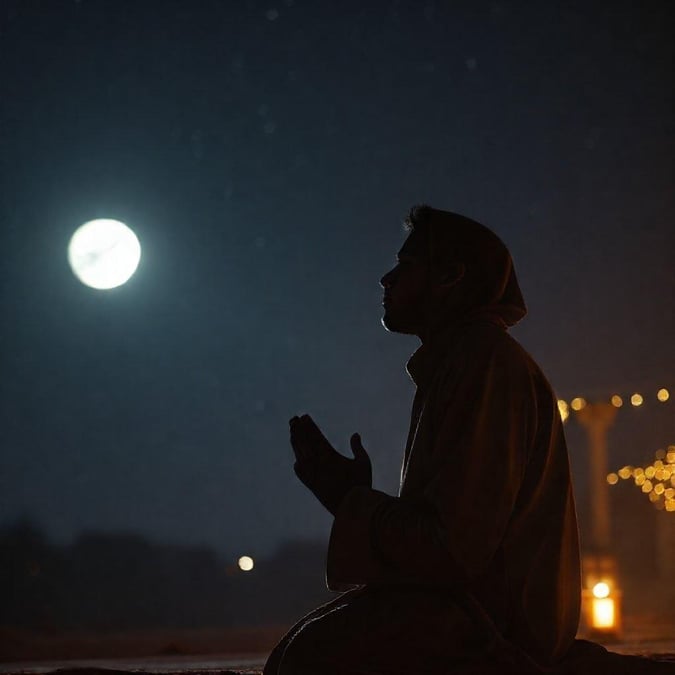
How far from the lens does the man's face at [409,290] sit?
2.46 meters

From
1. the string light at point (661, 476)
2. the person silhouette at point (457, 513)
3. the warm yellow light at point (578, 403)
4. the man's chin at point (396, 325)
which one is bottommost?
the person silhouette at point (457, 513)

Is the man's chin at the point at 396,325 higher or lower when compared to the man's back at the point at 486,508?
higher

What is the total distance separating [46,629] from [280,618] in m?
9.51

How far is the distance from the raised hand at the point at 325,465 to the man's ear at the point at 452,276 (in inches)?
15.5

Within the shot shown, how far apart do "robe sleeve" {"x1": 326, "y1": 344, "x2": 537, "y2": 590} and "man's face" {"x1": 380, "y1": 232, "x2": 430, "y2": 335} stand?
24 centimetres

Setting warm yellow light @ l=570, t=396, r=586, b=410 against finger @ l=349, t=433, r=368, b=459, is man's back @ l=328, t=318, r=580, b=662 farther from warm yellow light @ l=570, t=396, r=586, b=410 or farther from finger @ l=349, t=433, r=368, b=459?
warm yellow light @ l=570, t=396, r=586, b=410

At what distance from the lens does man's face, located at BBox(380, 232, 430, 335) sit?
246cm

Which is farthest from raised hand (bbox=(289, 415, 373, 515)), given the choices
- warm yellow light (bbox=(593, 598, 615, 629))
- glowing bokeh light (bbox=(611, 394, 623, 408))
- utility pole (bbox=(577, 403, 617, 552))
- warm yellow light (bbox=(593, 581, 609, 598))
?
glowing bokeh light (bbox=(611, 394, 623, 408))

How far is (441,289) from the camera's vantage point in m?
2.43

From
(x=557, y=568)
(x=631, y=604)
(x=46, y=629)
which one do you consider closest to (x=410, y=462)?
(x=557, y=568)

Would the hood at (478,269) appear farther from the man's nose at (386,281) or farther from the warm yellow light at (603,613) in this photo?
the warm yellow light at (603,613)

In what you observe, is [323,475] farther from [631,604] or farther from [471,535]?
[631,604]

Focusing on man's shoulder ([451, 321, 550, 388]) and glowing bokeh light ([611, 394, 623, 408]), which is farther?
glowing bokeh light ([611, 394, 623, 408])

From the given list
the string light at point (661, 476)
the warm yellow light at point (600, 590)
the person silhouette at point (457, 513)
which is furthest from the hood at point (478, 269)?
the string light at point (661, 476)
